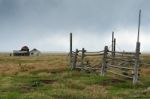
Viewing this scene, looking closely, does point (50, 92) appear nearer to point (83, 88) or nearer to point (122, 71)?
point (83, 88)

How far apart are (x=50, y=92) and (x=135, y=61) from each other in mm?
7420

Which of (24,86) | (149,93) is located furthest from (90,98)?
(24,86)

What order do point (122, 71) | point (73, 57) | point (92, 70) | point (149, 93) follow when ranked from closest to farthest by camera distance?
point (149, 93)
point (122, 71)
point (92, 70)
point (73, 57)

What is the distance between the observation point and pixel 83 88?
62.2 feet

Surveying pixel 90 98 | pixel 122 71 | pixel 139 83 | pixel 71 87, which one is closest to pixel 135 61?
pixel 139 83

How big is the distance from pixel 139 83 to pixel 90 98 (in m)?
7.24

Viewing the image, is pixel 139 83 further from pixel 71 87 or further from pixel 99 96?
pixel 99 96

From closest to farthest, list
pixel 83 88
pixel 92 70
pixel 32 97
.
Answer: pixel 32 97 < pixel 83 88 < pixel 92 70

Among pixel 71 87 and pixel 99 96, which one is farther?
pixel 71 87

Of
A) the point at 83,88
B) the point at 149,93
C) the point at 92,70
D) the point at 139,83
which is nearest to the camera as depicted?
the point at 149,93

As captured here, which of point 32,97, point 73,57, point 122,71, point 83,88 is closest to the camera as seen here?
point 32,97

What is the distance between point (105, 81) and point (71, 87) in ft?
13.5

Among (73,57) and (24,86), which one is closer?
(24,86)

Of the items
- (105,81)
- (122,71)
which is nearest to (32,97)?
(105,81)
